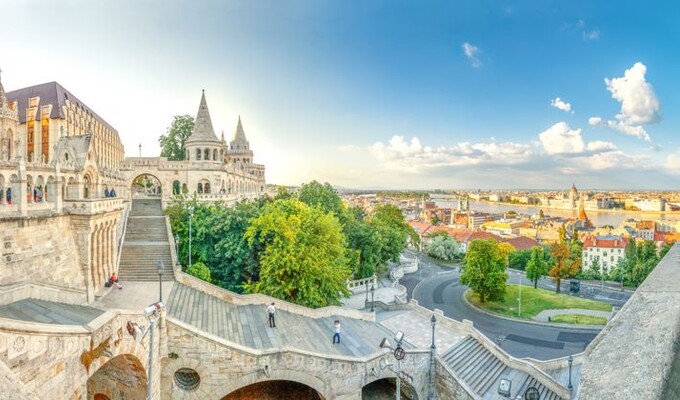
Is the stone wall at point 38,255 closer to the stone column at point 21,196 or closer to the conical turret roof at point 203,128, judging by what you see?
the stone column at point 21,196

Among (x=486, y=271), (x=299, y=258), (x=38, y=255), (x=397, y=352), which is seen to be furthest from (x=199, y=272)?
(x=486, y=271)

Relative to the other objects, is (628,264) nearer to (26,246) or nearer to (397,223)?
(397,223)

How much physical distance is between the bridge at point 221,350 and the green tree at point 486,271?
10.8 m

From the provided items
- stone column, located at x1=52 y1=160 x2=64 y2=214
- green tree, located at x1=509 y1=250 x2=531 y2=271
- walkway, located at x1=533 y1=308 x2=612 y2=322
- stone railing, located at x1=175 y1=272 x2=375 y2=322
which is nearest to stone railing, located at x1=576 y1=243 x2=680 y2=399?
stone railing, located at x1=175 y1=272 x2=375 y2=322

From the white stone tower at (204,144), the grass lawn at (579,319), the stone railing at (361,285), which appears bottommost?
the grass lawn at (579,319)

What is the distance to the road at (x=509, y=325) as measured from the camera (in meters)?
23.7

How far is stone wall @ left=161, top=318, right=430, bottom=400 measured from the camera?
45.4 ft

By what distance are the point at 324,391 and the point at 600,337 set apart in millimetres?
12816

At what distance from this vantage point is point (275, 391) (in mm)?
16453

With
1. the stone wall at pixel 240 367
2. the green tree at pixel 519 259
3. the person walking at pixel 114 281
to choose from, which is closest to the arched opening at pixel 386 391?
the stone wall at pixel 240 367

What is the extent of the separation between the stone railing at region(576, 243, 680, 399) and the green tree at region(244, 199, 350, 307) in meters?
17.4

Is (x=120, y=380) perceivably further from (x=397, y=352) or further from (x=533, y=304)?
(x=533, y=304)

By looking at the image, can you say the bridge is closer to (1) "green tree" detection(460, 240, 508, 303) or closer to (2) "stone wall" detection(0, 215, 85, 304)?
(2) "stone wall" detection(0, 215, 85, 304)

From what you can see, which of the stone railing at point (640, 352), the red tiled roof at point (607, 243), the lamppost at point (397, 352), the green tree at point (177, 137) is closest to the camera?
the stone railing at point (640, 352)
